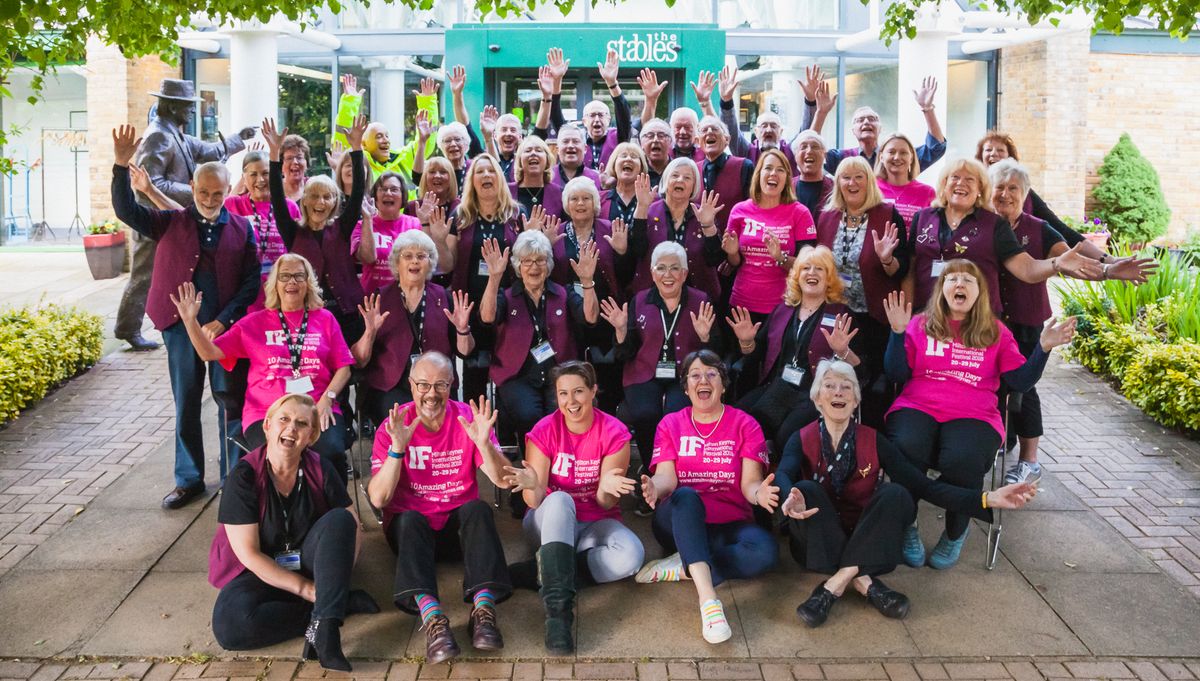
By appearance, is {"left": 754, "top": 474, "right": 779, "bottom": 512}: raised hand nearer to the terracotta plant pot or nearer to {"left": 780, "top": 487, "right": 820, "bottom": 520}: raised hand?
{"left": 780, "top": 487, "right": 820, "bottom": 520}: raised hand

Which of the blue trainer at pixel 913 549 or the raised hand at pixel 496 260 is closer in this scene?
the blue trainer at pixel 913 549

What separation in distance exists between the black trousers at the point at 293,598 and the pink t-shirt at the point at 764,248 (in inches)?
108

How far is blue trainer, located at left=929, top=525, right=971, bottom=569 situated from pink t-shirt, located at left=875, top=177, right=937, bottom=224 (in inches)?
83.2

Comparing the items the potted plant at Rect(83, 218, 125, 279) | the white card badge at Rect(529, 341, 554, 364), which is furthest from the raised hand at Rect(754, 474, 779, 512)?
the potted plant at Rect(83, 218, 125, 279)

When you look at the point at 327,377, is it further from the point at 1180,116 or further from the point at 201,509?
the point at 1180,116

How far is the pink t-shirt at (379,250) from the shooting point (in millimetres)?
6402

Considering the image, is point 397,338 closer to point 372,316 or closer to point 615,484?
point 372,316

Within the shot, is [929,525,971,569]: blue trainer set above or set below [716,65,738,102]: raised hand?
below

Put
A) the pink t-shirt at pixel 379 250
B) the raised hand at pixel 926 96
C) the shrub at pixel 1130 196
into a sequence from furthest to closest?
1. the shrub at pixel 1130 196
2. the raised hand at pixel 926 96
3. the pink t-shirt at pixel 379 250

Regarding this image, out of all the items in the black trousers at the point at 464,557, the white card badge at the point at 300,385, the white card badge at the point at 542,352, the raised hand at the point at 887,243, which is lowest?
the black trousers at the point at 464,557

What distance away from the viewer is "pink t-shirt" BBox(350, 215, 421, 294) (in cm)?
640

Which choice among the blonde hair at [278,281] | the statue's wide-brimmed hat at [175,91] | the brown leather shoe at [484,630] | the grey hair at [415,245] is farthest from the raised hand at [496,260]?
the statue's wide-brimmed hat at [175,91]

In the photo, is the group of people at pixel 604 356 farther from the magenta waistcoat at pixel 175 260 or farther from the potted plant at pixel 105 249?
the potted plant at pixel 105 249

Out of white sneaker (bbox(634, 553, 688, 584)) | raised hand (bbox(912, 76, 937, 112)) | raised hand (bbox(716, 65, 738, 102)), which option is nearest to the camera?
white sneaker (bbox(634, 553, 688, 584))
